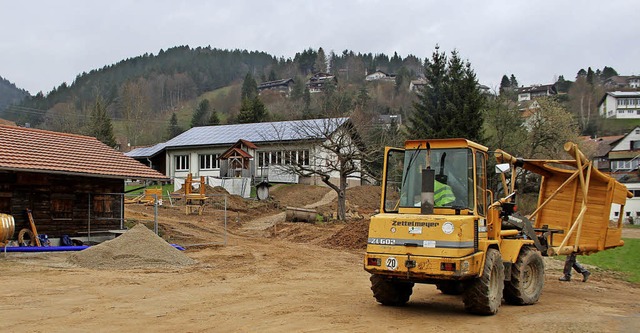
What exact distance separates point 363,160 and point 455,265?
25422mm

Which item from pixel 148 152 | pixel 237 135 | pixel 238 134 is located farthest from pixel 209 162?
pixel 148 152

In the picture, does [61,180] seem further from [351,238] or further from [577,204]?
[577,204]

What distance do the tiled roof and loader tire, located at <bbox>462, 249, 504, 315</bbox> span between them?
50.6ft

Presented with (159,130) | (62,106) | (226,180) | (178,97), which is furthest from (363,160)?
(178,97)

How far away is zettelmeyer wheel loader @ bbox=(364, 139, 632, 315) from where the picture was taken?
34.4 ft

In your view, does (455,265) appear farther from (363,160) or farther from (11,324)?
(363,160)

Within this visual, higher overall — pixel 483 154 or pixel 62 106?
pixel 62 106

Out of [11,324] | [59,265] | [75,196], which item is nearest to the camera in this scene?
[11,324]

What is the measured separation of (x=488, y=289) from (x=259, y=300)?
4812mm

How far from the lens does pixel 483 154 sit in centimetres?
1175

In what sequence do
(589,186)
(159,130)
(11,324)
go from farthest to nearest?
(159,130), (589,186), (11,324)

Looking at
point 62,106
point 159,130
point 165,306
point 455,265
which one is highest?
point 62,106

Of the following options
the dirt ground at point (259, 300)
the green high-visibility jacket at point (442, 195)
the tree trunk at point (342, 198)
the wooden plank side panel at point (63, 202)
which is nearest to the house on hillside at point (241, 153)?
the tree trunk at point (342, 198)

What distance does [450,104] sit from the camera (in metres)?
42.9
